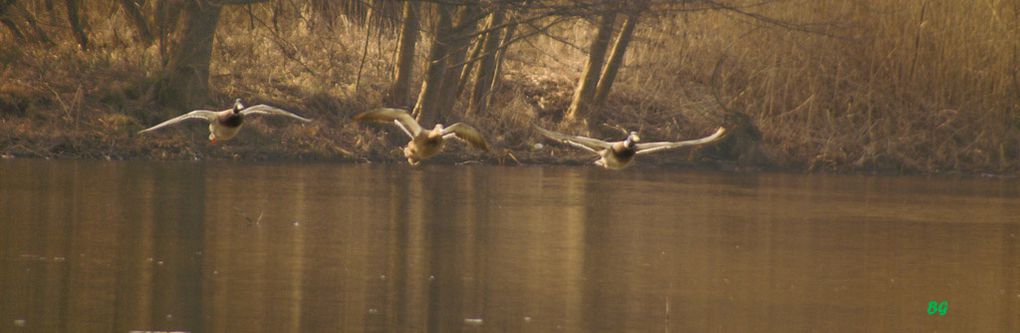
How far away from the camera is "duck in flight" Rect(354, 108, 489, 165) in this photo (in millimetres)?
11289

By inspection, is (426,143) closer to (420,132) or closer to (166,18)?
(420,132)

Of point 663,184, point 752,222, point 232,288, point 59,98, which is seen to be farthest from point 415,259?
point 59,98

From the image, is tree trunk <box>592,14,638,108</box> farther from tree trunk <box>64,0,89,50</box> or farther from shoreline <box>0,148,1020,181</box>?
tree trunk <box>64,0,89,50</box>

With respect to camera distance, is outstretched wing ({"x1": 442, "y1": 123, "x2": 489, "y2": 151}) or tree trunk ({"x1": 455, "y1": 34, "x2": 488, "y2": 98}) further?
tree trunk ({"x1": 455, "y1": 34, "x2": 488, "y2": 98})

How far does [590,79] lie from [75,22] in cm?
983

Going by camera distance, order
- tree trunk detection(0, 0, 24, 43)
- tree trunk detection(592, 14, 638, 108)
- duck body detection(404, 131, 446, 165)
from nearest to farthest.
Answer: duck body detection(404, 131, 446, 165)
tree trunk detection(0, 0, 24, 43)
tree trunk detection(592, 14, 638, 108)

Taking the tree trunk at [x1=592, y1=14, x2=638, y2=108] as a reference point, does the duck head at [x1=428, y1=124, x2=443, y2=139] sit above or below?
below

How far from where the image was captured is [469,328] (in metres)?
9.39

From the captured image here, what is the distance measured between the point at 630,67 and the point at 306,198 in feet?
53.2

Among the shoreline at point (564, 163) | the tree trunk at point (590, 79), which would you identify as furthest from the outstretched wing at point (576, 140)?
the tree trunk at point (590, 79)

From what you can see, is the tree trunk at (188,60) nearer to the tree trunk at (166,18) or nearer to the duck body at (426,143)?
the tree trunk at (166,18)

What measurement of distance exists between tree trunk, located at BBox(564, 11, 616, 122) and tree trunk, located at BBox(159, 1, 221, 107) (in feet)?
24.8

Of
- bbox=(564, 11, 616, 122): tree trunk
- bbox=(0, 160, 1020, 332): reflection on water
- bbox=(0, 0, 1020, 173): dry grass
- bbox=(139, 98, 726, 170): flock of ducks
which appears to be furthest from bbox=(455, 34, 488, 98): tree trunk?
bbox=(139, 98, 726, 170): flock of ducks

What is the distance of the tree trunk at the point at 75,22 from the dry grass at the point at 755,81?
0.27 meters
